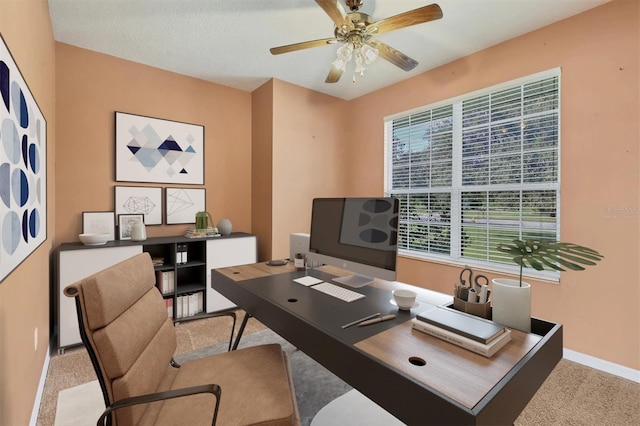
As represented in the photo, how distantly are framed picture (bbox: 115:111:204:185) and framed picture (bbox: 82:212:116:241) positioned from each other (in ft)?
1.36

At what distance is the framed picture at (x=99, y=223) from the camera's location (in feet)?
9.78

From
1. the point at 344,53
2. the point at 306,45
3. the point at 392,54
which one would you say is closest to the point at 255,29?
the point at 306,45

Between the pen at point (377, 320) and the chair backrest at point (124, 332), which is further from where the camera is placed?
the pen at point (377, 320)

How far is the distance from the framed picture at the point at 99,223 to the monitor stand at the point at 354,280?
248cm

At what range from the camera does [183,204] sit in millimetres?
3564

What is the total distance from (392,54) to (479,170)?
61.7 inches

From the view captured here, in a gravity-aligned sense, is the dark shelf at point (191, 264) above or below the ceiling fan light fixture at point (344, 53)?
below

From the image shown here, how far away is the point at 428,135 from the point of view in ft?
11.7

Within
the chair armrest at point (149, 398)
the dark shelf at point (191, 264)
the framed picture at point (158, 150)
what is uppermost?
the framed picture at point (158, 150)

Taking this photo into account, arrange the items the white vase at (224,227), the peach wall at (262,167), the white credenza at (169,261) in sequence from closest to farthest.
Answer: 1. the white credenza at (169,261)
2. the white vase at (224,227)
3. the peach wall at (262,167)

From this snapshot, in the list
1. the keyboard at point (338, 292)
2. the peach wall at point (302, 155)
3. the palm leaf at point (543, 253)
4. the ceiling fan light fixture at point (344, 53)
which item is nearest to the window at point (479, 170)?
the peach wall at point (302, 155)

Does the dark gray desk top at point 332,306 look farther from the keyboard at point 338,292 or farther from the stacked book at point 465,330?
the stacked book at point 465,330

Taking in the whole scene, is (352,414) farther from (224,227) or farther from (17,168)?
(224,227)

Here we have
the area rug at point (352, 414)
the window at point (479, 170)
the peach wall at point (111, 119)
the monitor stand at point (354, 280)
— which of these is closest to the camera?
the area rug at point (352, 414)
